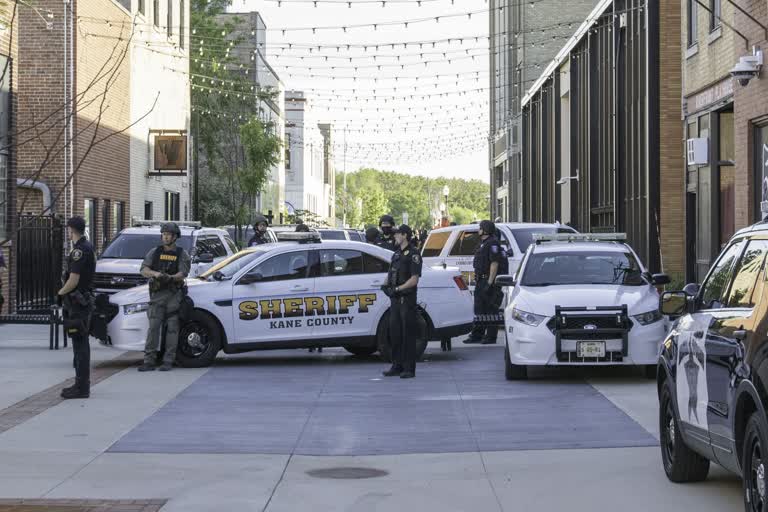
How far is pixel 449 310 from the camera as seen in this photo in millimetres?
17594

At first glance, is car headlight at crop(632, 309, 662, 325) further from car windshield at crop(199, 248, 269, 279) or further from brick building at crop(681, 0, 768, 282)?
brick building at crop(681, 0, 768, 282)

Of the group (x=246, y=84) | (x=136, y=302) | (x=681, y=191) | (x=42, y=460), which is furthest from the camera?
(x=246, y=84)

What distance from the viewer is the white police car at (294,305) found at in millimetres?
16875

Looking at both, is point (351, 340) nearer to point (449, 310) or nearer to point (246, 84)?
point (449, 310)

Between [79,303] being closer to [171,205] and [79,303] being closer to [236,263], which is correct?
[236,263]

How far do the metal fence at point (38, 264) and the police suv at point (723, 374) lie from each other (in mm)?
18189

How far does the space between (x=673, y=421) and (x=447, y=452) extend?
2263 millimetres

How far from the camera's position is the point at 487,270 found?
64.6 feet

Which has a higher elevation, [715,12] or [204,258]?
[715,12]

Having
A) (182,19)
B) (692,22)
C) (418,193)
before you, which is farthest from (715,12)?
(418,193)

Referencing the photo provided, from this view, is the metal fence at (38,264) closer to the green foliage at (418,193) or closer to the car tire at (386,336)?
the car tire at (386,336)

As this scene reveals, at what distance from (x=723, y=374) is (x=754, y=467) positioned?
0.69m

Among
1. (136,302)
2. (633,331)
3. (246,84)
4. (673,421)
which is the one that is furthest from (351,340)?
(246,84)

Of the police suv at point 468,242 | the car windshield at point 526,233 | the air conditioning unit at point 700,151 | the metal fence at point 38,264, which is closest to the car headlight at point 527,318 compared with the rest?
the police suv at point 468,242
